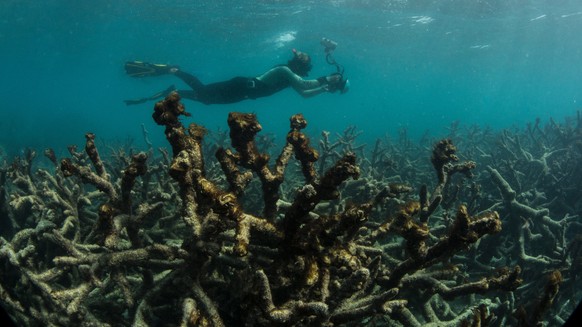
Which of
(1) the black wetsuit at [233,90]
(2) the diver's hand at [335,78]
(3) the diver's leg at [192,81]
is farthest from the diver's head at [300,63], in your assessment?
(3) the diver's leg at [192,81]

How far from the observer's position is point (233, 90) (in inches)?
434

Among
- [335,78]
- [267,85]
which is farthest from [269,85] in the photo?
[335,78]

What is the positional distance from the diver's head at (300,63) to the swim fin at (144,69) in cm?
451

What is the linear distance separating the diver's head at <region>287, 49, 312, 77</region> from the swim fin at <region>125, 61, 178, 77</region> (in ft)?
14.8

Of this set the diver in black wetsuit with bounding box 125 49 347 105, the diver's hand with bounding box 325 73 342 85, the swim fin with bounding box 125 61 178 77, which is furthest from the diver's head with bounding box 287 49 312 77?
the swim fin with bounding box 125 61 178 77

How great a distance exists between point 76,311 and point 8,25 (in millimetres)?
43877

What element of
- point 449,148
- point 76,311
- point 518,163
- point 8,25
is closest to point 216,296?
point 76,311

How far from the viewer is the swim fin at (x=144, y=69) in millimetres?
12688

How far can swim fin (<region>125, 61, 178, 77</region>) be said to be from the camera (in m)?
12.7

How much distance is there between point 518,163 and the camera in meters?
9.12

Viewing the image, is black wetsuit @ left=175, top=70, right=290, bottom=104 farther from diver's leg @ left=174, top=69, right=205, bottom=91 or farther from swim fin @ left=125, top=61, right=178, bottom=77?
swim fin @ left=125, top=61, right=178, bottom=77

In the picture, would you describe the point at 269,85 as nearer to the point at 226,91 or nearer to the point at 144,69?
the point at 226,91

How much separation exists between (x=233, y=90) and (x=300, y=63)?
2.32 m

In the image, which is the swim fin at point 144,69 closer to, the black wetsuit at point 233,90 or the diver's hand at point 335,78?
the black wetsuit at point 233,90
